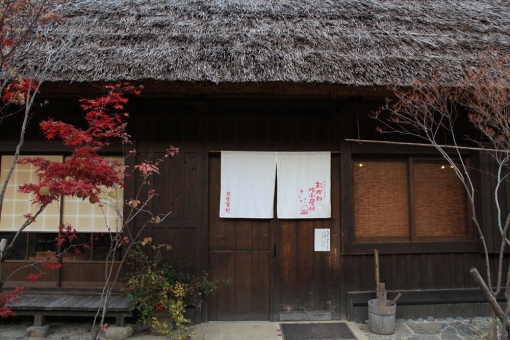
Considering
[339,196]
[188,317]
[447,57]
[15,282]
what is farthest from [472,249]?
[15,282]

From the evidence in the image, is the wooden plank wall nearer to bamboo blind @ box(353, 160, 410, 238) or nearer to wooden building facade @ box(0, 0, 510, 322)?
wooden building facade @ box(0, 0, 510, 322)

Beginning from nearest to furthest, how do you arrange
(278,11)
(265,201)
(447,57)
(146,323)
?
(146,323)
(447,57)
(265,201)
(278,11)

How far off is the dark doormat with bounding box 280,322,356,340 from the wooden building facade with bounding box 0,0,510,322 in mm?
177

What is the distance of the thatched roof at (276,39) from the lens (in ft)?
13.1

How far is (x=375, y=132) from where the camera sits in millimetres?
4840

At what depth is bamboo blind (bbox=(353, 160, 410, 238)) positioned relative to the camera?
4797mm

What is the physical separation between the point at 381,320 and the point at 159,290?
289 centimetres

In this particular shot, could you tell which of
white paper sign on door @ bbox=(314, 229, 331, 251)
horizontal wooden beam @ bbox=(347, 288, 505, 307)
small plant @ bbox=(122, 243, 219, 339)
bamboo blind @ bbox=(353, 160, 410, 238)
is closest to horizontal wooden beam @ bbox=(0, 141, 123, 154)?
small plant @ bbox=(122, 243, 219, 339)

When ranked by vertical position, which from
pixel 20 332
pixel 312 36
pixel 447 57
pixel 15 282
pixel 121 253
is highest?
pixel 312 36

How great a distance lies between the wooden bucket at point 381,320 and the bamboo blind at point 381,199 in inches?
41.2

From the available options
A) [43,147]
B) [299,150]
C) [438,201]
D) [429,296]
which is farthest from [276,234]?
[43,147]

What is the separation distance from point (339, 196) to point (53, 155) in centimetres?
438

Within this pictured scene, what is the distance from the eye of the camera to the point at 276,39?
14.8ft

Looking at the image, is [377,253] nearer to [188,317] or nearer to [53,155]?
[188,317]
